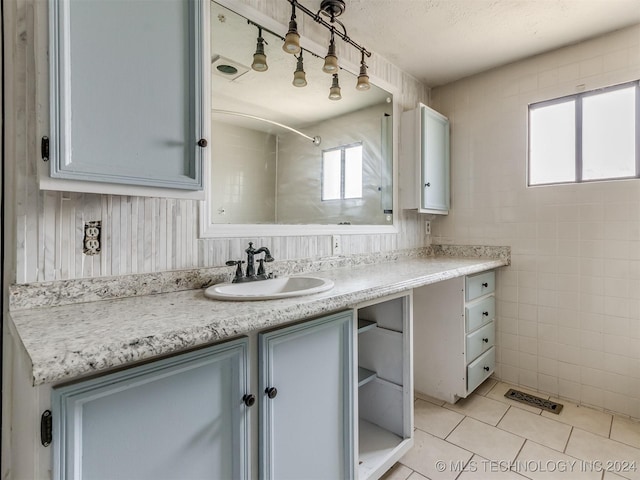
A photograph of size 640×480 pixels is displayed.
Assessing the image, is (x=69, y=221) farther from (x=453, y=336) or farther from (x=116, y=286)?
(x=453, y=336)

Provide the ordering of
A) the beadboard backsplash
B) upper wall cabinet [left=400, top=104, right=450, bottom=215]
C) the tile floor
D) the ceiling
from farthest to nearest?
upper wall cabinet [left=400, top=104, right=450, bottom=215], the ceiling, the tile floor, the beadboard backsplash

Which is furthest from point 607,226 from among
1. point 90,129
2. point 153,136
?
point 90,129

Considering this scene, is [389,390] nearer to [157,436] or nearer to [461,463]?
[461,463]

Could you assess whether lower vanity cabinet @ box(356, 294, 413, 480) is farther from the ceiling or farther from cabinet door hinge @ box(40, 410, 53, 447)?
the ceiling

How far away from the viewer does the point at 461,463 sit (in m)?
1.62

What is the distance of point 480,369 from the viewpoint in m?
2.23

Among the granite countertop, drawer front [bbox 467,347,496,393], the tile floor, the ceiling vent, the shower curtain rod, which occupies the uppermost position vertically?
the ceiling vent

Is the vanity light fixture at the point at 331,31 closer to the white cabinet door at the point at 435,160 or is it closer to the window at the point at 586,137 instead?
the white cabinet door at the point at 435,160

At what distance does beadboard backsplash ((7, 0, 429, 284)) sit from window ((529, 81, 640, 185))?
6.60ft

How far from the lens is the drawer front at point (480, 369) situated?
2.10 metres

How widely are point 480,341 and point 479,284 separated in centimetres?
39

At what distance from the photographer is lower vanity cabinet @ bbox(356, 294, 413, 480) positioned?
1.62 m

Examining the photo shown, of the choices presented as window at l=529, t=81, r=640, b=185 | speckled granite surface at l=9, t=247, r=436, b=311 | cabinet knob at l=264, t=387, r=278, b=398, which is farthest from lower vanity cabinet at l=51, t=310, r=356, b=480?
window at l=529, t=81, r=640, b=185

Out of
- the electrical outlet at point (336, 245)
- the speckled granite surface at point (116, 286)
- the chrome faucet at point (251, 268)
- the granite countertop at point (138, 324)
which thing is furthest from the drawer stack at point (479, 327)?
the chrome faucet at point (251, 268)
